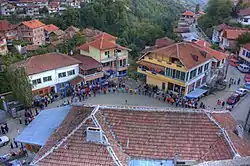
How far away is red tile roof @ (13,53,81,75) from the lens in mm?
28136

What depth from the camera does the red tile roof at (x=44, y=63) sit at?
1108 inches

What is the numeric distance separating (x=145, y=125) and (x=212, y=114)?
373 centimetres

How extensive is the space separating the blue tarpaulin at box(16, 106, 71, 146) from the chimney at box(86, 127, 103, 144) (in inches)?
169

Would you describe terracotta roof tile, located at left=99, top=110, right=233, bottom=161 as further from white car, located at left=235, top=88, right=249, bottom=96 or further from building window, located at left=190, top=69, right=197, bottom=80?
white car, located at left=235, top=88, right=249, bottom=96

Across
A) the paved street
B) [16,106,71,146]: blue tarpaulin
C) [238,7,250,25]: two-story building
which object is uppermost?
[238,7,250,25]: two-story building

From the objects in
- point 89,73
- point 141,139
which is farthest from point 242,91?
point 141,139

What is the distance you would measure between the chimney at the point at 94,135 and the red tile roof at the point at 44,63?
712 inches

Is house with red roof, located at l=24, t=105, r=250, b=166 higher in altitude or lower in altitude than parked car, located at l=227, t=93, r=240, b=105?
higher

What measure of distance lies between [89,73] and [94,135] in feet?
65.7

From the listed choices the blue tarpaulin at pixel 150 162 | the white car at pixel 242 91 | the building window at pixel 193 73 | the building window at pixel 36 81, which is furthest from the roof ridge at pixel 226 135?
the building window at pixel 36 81

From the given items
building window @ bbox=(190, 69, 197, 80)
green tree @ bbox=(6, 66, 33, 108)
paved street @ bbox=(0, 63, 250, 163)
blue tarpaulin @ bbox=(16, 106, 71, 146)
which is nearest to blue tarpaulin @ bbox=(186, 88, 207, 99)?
paved street @ bbox=(0, 63, 250, 163)

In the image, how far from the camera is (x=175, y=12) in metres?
111

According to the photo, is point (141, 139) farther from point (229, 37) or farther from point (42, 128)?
point (229, 37)

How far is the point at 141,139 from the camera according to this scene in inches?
490
